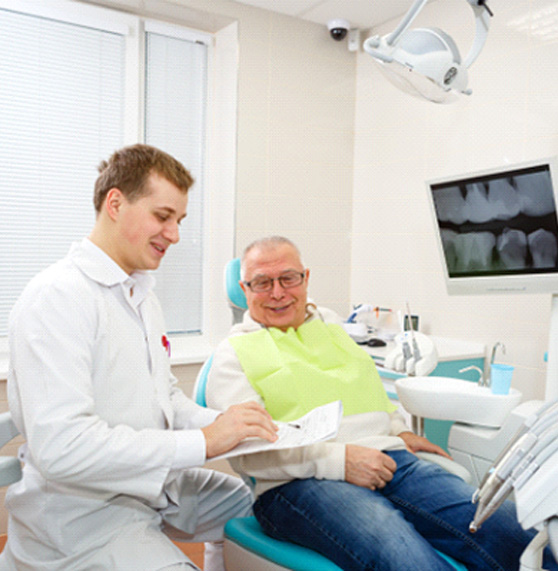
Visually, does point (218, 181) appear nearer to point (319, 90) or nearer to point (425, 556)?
point (319, 90)

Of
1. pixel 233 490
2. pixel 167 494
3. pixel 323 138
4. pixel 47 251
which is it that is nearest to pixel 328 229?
pixel 323 138

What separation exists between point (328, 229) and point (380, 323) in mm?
668

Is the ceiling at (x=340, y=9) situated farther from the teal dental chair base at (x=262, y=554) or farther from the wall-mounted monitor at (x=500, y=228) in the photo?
the teal dental chair base at (x=262, y=554)

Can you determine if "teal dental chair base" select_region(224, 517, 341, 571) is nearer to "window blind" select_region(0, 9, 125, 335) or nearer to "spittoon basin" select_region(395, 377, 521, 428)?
"spittoon basin" select_region(395, 377, 521, 428)

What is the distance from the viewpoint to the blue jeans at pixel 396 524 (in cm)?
128

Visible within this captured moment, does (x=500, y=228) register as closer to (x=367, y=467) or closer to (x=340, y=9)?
(x=367, y=467)

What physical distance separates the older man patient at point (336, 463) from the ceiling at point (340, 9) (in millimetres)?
1871

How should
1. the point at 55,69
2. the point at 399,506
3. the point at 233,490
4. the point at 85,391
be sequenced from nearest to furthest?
the point at 85,391 < the point at 399,506 < the point at 233,490 < the point at 55,69

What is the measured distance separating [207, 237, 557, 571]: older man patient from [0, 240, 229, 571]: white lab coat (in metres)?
0.29

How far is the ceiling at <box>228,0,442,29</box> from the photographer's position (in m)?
3.10

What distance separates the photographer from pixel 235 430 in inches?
49.8

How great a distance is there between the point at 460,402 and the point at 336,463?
0.60 metres

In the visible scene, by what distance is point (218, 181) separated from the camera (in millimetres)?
3309

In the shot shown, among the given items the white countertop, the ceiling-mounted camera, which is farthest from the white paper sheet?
the ceiling-mounted camera
